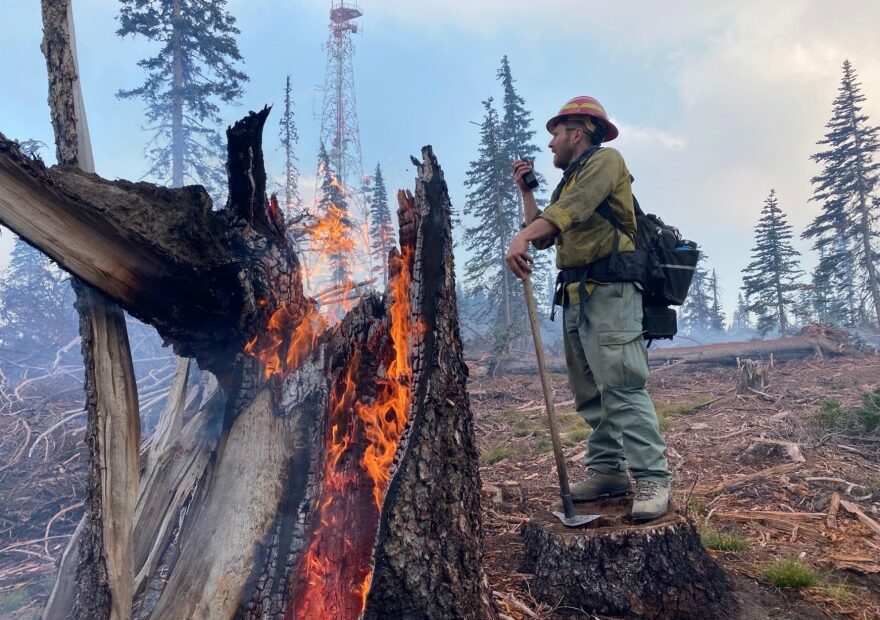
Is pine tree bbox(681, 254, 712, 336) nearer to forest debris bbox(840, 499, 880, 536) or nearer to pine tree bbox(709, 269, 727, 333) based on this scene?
pine tree bbox(709, 269, 727, 333)

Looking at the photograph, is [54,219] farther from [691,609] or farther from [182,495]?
[691,609]

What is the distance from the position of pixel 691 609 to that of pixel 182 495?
3390 millimetres

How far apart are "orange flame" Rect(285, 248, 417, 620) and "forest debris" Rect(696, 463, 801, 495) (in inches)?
166

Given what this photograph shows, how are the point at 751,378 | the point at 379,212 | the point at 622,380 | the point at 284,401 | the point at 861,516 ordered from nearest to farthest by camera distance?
the point at 284,401 < the point at 622,380 < the point at 861,516 < the point at 751,378 < the point at 379,212

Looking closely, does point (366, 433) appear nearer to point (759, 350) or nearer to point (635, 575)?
point (635, 575)

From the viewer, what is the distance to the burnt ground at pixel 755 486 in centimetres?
347

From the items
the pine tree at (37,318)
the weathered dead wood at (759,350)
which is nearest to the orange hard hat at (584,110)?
the weathered dead wood at (759,350)

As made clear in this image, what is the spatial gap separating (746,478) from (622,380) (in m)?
3.21

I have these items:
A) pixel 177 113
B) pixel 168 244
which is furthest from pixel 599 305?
pixel 177 113

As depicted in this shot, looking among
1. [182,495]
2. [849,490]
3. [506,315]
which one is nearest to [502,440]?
[849,490]

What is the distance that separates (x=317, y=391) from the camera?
3.11 metres

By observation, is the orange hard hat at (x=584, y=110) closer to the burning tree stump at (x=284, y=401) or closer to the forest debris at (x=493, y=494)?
the burning tree stump at (x=284, y=401)

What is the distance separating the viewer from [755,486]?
555 cm

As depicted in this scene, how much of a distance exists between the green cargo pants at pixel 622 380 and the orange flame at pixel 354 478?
170 centimetres
